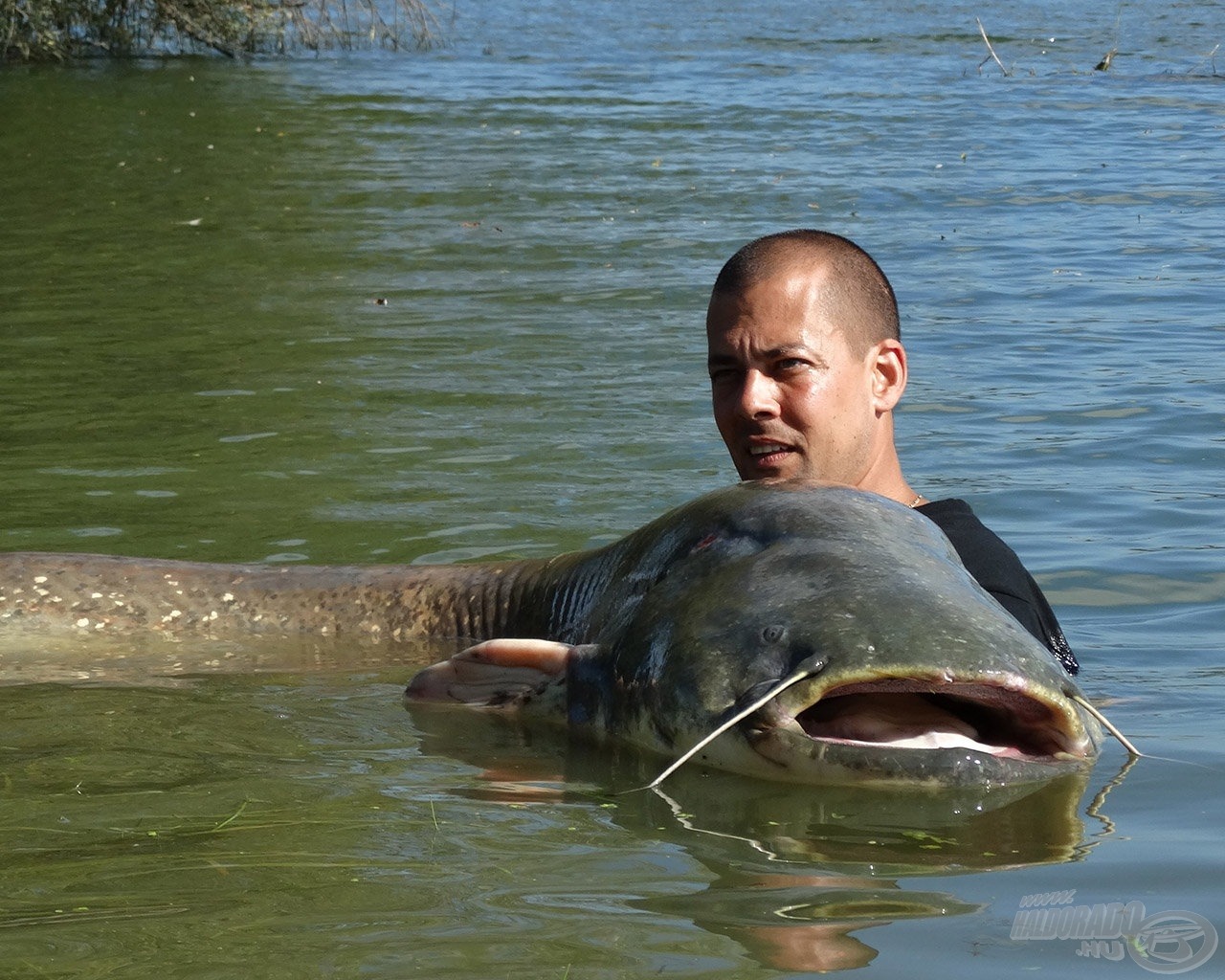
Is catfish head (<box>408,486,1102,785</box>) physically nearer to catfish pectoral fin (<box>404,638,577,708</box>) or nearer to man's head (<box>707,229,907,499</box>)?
catfish pectoral fin (<box>404,638,577,708</box>)

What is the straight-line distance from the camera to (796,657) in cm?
380

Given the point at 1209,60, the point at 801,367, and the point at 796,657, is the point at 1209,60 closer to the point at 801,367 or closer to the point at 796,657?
the point at 801,367

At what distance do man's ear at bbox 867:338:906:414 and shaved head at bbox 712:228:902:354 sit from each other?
0.10 ft

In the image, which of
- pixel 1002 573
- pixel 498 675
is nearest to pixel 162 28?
pixel 498 675

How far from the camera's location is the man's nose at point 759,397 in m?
5.08

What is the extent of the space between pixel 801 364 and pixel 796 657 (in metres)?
1.52

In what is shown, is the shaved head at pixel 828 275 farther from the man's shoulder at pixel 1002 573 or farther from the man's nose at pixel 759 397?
the man's shoulder at pixel 1002 573

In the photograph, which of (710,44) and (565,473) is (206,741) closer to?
(565,473)

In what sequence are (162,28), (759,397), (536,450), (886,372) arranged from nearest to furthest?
1. (759,397)
2. (886,372)
3. (536,450)
4. (162,28)

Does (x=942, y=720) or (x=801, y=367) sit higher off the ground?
(x=801, y=367)

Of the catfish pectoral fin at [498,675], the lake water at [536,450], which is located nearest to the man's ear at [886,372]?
the lake water at [536,450]

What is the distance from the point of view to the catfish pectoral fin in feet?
14.8

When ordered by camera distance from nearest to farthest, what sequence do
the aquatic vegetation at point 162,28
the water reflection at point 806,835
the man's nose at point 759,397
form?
the water reflection at point 806,835
the man's nose at point 759,397
the aquatic vegetation at point 162,28

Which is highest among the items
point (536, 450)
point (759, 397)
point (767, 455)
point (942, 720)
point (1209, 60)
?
point (1209, 60)
